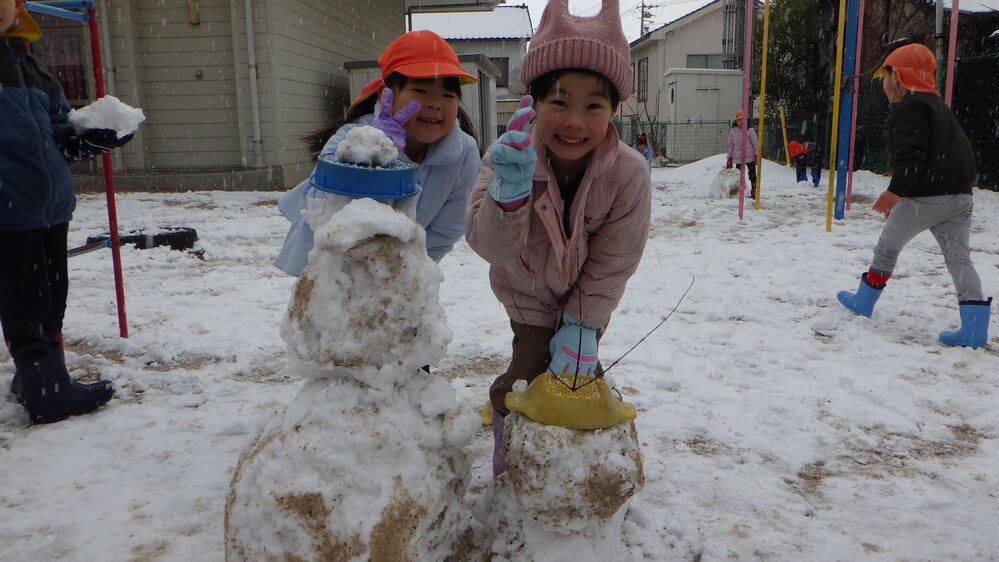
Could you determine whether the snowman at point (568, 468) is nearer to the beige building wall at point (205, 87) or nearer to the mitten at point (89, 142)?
the mitten at point (89, 142)

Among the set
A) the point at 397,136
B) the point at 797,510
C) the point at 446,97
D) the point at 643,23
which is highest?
the point at 643,23

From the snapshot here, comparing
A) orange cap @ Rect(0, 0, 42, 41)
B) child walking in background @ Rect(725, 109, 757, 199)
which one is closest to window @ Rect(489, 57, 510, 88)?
child walking in background @ Rect(725, 109, 757, 199)

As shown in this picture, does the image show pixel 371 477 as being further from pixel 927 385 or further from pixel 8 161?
pixel 927 385

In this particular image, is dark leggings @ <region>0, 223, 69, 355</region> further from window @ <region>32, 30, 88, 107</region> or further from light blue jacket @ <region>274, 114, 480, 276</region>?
window @ <region>32, 30, 88, 107</region>

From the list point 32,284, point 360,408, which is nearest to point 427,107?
point 360,408


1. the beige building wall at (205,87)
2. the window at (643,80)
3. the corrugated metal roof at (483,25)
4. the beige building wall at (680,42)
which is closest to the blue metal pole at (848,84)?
the beige building wall at (205,87)

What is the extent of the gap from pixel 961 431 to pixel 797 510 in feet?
3.83

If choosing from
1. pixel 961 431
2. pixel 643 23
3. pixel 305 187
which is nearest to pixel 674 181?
pixel 961 431

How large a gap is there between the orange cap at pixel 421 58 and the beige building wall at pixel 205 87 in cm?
984

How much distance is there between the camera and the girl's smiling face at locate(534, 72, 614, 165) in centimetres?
189

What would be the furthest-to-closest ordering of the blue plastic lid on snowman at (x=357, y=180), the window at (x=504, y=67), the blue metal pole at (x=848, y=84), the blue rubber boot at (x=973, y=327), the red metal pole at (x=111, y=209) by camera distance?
1. the window at (x=504, y=67)
2. the blue metal pole at (x=848, y=84)
3. the blue rubber boot at (x=973, y=327)
4. the red metal pole at (x=111, y=209)
5. the blue plastic lid on snowman at (x=357, y=180)

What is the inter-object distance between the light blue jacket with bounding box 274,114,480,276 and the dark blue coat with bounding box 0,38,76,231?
1063 millimetres

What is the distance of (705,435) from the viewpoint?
274cm

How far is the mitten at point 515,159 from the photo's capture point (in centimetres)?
161
